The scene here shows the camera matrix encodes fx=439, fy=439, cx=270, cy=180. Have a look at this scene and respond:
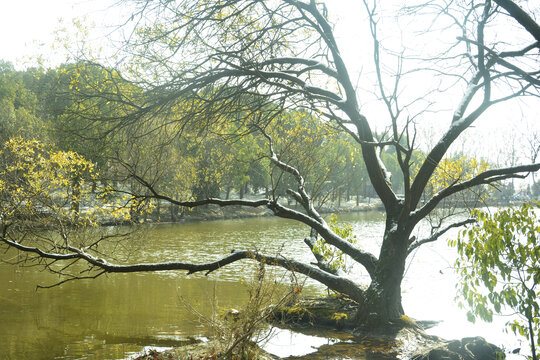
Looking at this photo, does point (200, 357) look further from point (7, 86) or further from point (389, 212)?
point (7, 86)

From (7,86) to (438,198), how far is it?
68.1 meters

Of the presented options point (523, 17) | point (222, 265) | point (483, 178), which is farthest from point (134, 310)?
point (523, 17)

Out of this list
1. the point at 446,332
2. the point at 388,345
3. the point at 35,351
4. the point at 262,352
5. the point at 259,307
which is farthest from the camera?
the point at 446,332

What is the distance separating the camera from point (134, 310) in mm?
10445

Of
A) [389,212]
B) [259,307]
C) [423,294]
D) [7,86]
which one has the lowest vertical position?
[423,294]

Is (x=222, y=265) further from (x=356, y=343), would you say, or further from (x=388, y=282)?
(x=388, y=282)

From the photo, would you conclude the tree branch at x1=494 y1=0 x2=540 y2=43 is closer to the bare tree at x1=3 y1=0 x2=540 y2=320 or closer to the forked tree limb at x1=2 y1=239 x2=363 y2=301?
the bare tree at x1=3 y1=0 x2=540 y2=320

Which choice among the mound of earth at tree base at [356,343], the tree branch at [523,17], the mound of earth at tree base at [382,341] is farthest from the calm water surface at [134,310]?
the tree branch at [523,17]

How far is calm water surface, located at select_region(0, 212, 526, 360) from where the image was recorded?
7.73m

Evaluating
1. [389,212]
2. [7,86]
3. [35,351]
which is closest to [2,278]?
[35,351]

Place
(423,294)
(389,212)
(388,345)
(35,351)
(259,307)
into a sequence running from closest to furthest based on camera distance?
(259,307)
(388,345)
(35,351)
(389,212)
(423,294)

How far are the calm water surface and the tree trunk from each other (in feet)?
3.14

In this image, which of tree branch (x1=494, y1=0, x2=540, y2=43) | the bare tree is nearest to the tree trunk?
the bare tree

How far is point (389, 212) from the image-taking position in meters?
8.34
